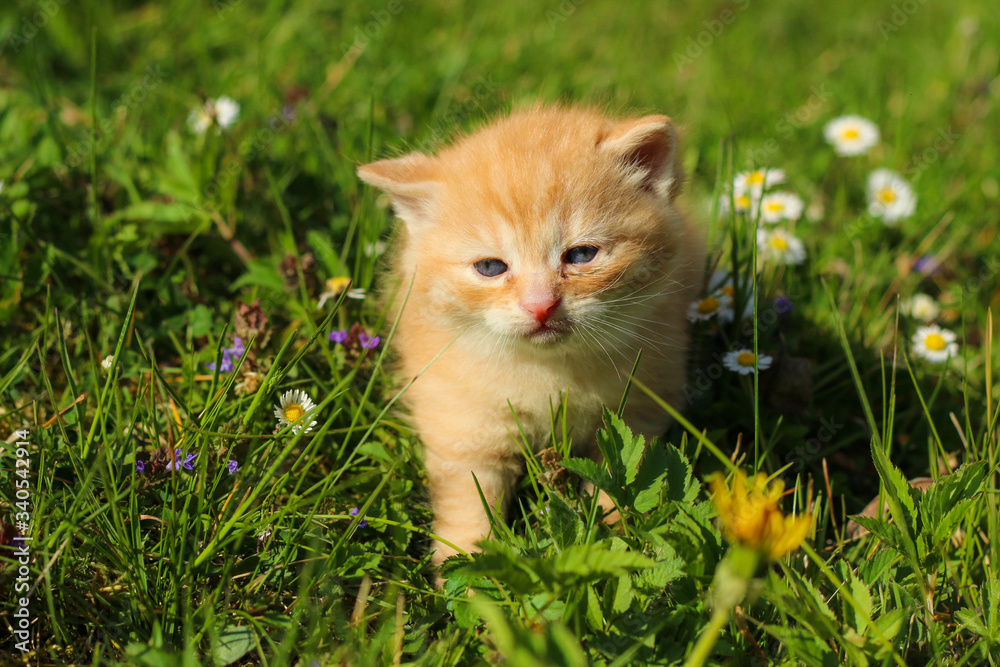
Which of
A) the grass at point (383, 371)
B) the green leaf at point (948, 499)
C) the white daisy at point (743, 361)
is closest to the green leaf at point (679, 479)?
the grass at point (383, 371)

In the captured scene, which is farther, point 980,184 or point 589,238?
point 980,184

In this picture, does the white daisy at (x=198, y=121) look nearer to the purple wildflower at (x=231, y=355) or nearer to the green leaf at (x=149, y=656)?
the purple wildflower at (x=231, y=355)

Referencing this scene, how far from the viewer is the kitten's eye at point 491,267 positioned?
1.73 m

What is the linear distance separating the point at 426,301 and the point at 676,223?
711 millimetres

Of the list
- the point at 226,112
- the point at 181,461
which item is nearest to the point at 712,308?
the point at 181,461

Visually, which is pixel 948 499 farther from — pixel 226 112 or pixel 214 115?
pixel 226 112

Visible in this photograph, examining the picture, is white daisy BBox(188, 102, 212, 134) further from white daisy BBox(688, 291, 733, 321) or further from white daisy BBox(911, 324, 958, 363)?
white daisy BBox(911, 324, 958, 363)

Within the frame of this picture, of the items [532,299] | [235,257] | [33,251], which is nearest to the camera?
[532,299]

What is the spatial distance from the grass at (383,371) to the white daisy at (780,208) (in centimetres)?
18

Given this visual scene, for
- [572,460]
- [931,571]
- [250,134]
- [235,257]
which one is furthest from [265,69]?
[931,571]

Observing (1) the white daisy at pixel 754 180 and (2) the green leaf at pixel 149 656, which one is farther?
(1) the white daisy at pixel 754 180

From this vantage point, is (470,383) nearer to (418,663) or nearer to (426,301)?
(426,301)

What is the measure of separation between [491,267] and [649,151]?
55 centimetres

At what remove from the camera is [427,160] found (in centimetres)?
199
